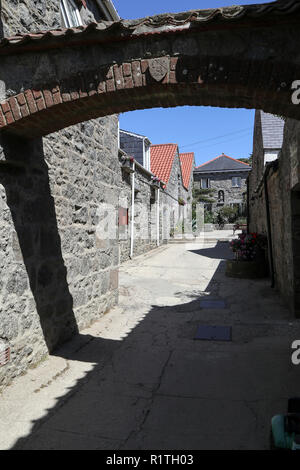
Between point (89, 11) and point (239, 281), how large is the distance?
22.1 ft

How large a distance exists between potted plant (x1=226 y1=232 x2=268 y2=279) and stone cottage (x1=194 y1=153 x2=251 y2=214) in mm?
27823

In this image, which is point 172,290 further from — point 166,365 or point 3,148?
point 3,148

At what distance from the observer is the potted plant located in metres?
9.31

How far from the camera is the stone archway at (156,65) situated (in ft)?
8.72

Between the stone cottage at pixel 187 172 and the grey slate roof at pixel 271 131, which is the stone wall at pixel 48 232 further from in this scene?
the stone cottage at pixel 187 172

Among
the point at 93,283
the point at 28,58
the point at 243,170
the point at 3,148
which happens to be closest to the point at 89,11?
the point at 28,58

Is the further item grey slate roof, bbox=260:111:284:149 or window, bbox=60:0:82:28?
grey slate roof, bbox=260:111:284:149

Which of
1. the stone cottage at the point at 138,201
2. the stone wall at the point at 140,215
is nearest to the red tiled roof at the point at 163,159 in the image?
the stone cottage at the point at 138,201

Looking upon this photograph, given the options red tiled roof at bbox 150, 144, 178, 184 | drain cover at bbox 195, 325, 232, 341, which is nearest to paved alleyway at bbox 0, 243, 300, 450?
drain cover at bbox 195, 325, 232, 341

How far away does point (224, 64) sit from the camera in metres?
2.75

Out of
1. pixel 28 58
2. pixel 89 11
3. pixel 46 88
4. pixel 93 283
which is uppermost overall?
pixel 89 11

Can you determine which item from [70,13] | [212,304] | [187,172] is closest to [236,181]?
[187,172]

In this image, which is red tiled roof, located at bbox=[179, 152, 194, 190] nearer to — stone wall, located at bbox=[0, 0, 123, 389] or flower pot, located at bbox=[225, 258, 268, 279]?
flower pot, located at bbox=[225, 258, 268, 279]

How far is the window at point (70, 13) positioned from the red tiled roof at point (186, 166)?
25232 millimetres
